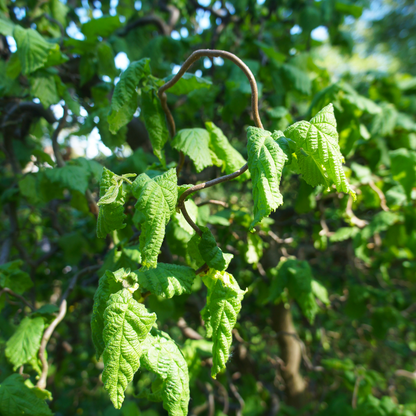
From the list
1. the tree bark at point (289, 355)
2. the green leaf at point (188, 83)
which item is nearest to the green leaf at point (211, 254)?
the green leaf at point (188, 83)

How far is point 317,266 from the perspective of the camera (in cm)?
377

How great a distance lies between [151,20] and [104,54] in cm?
100

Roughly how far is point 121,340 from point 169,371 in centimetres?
18

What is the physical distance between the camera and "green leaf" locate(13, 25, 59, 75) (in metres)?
1.44

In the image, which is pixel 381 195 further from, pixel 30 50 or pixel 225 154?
pixel 30 50

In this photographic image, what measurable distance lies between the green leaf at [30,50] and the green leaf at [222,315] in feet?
4.38

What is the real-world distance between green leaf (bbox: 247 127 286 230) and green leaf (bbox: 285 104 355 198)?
75 mm

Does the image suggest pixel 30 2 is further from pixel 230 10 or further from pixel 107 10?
pixel 230 10

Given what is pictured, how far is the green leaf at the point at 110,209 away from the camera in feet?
2.57

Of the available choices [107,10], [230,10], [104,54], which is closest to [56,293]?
[104,54]

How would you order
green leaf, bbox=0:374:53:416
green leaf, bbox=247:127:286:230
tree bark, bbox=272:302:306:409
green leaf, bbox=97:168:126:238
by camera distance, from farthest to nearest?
tree bark, bbox=272:302:306:409 → green leaf, bbox=0:374:53:416 → green leaf, bbox=97:168:126:238 → green leaf, bbox=247:127:286:230

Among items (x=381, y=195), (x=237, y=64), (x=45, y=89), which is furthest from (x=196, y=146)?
(x=381, y=195)

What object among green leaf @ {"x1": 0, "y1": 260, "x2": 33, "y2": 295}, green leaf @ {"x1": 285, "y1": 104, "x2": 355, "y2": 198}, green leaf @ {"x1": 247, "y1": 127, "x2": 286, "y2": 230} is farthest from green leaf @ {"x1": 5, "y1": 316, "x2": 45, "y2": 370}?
green leaf @ {"x1": 285, "y1": 104, "x2": 355, "y2": 198}

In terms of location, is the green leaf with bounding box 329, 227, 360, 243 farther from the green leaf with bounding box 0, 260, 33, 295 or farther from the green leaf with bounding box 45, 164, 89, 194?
the green leaf with bounding box 0, 260, 33, 295
